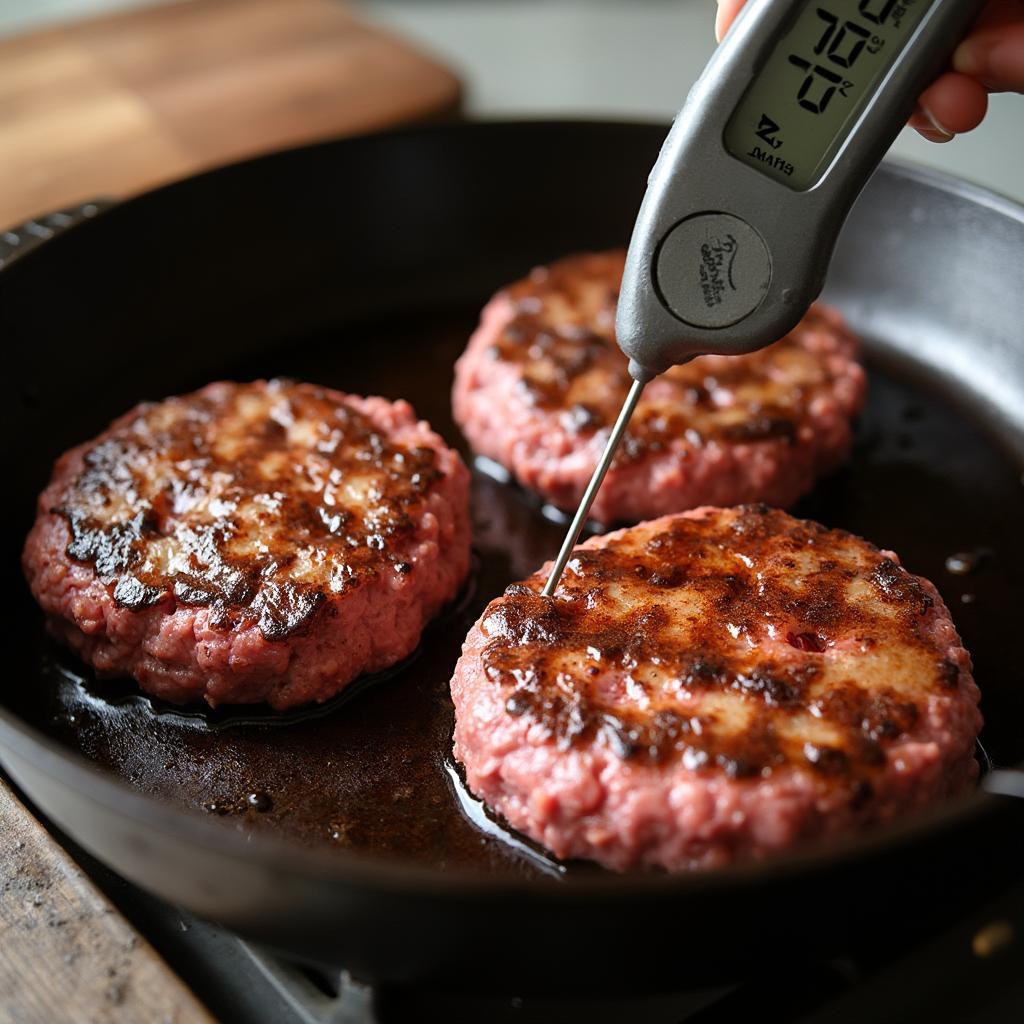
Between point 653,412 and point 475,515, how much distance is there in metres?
0.43

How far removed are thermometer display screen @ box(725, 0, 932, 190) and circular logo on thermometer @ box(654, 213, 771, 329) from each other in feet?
0.35

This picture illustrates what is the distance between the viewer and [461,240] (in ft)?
10.4

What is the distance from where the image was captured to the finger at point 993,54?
180 centimetres

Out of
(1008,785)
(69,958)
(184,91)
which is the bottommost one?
(69,958)

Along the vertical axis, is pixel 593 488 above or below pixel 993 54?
below

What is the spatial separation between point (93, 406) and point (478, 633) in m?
1.25

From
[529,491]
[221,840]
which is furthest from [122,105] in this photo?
[221,840]

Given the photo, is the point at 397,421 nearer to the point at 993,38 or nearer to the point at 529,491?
the point at 529,491

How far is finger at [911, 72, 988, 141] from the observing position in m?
1.84

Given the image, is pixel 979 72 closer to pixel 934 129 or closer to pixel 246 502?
pixel 934 129

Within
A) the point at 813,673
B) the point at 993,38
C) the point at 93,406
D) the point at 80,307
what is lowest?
the point at 93,406

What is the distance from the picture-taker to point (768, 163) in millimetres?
1831

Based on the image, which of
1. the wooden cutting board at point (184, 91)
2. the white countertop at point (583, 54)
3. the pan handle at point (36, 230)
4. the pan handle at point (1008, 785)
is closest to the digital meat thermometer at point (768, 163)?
the pan handle at point (1008, 785)

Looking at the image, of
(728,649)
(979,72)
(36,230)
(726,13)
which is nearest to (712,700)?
(728,649)
